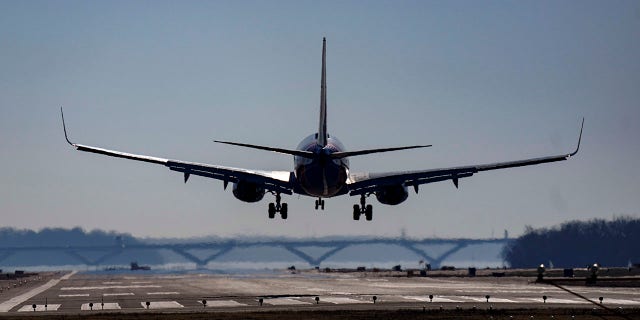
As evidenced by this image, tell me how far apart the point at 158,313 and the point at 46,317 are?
9.86 meters

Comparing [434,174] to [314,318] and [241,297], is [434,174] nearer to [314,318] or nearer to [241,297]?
[314,318]

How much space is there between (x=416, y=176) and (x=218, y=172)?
710 inches

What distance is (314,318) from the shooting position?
3214 inches

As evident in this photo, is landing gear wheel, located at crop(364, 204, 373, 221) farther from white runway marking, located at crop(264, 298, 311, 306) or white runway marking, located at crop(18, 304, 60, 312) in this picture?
white runway marking, located at crop(18, 304, 60, 312)

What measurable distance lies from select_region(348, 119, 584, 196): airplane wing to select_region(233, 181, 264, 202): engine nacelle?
8412 millimetres

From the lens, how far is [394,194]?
90.3 m

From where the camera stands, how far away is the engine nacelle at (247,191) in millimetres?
88625

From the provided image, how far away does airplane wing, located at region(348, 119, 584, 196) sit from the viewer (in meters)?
89.2

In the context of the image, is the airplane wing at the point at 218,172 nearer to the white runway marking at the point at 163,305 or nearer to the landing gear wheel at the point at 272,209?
the landing gear wheel at the point at 272,209

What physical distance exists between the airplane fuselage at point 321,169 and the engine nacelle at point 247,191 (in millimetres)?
5823

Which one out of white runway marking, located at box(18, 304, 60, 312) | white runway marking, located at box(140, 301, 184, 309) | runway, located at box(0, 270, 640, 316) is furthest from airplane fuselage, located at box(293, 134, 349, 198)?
white runway marking, located at box(18, 304, 60, 312)

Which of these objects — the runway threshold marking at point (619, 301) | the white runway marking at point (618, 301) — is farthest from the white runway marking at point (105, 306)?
the runway threshold marking at point (619, 301)

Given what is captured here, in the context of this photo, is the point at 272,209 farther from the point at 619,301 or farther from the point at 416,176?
the point at 619,301

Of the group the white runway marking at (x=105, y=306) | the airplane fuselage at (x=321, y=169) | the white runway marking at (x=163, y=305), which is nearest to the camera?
the airplane fuselage at (x=321, y=169)
